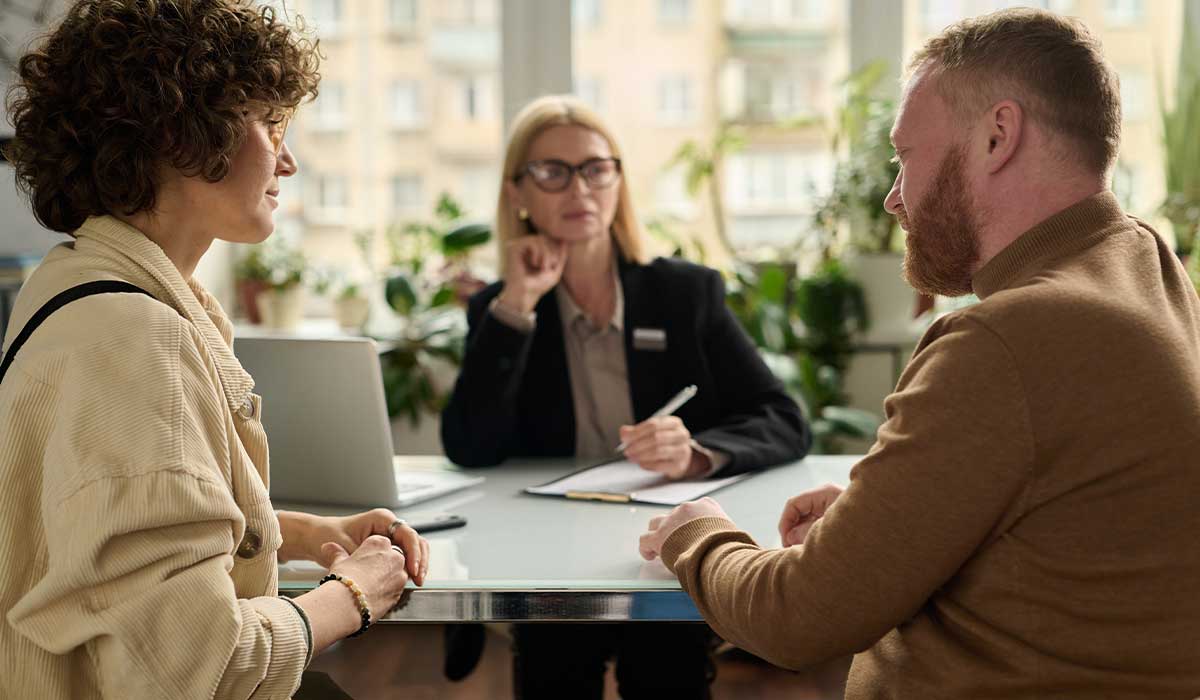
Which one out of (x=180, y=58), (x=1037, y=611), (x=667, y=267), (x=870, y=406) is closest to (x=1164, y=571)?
(x=1037, y=611)

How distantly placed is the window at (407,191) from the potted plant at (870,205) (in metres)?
1.31

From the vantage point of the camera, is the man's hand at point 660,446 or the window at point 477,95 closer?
the man's hand at point 660,446

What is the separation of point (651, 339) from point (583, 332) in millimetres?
176

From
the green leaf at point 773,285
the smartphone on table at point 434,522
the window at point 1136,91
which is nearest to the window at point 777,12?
the green leaf at point 773,285

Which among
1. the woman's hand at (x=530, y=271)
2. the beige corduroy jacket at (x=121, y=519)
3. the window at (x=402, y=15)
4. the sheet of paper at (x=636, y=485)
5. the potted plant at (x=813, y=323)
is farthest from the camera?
the window at (x=402, y=15)

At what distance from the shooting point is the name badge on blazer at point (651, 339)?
2.44m

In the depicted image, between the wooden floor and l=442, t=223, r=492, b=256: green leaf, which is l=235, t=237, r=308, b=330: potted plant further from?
the wooden floor

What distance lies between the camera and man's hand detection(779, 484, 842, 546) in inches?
60.6

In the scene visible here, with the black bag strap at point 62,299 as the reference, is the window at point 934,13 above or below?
above

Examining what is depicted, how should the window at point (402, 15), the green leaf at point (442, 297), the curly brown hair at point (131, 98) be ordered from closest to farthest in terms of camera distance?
the curly brown hair at point (131, 98) → the green leaf at point (442, 297) → the window at point (402, 15)

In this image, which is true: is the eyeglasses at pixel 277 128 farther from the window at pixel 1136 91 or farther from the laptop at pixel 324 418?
the window at pixel 1136 91

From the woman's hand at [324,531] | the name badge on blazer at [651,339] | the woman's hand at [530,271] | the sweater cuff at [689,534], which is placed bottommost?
the woman's hand at [324,531]

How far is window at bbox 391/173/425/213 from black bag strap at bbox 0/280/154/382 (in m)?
2.85

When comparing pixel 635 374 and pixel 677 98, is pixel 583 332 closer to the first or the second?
pixel 635 374
